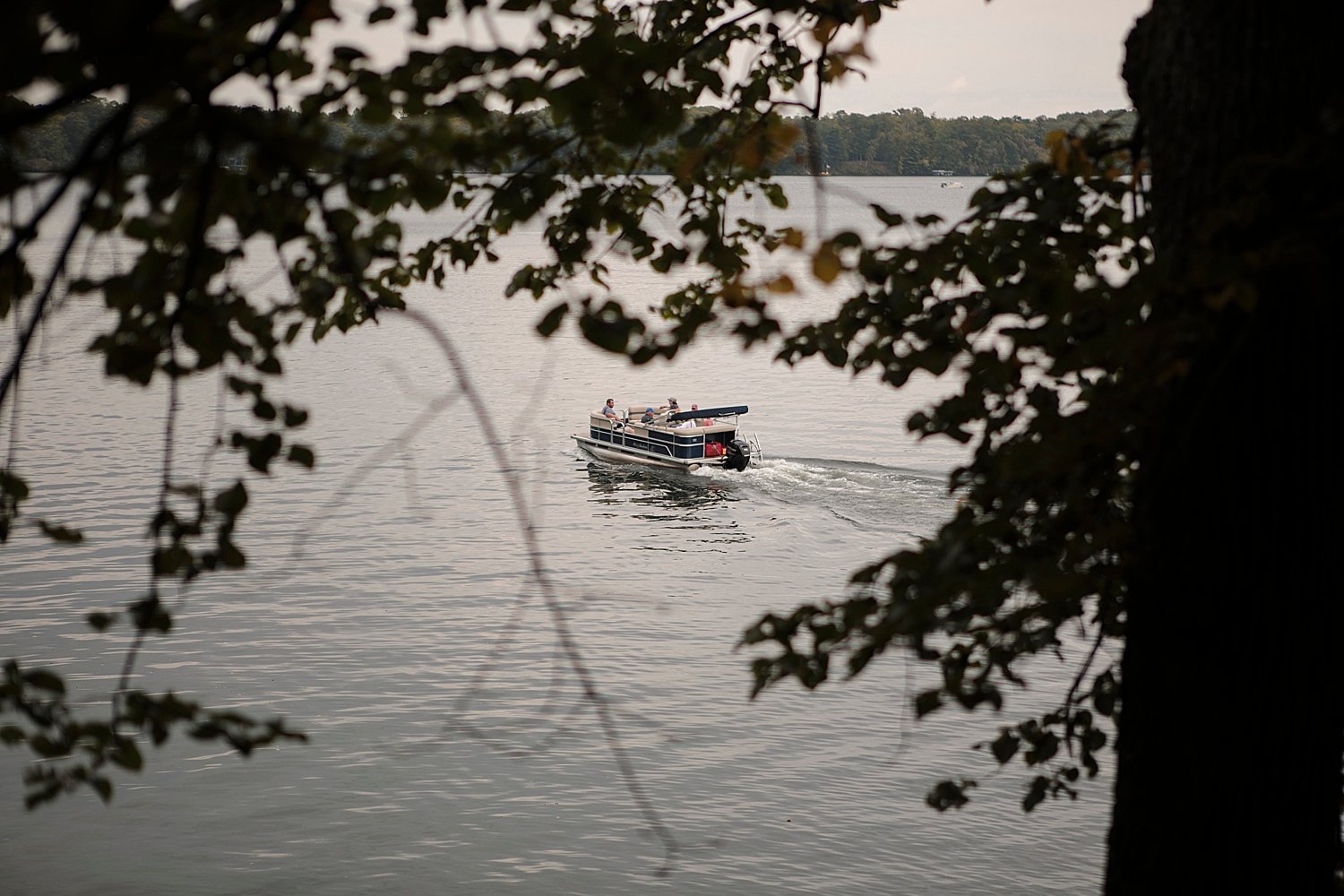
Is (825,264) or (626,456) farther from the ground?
(825,264)

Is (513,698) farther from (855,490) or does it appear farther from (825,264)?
(825,264)

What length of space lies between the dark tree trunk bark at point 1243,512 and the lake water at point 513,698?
3576 mm

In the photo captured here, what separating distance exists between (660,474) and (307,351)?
111 ft

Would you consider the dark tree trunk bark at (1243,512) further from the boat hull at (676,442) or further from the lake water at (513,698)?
the boat hull at (676,442)

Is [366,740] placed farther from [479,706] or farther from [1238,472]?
[1238,472]

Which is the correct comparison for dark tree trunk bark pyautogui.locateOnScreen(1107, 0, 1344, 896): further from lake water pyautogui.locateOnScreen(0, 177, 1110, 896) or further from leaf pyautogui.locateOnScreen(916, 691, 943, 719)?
lake water pyautogui.locateOnScreen(0, 177, 1110, 896)

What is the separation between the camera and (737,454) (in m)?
39.8

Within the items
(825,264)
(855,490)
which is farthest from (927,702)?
(855,490)

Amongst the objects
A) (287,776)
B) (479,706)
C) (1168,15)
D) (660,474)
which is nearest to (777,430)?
(660,474)

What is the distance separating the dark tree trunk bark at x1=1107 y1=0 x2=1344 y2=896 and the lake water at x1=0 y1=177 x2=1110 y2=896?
358 cm

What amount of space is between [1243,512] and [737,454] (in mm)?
35563

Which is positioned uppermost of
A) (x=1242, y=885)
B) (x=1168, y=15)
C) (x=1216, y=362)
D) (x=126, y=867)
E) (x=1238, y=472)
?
(x=1168, y=15)

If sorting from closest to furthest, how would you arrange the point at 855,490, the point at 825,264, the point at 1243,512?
the point at 825,264 < the point at 1243,512 < the point at 855,490

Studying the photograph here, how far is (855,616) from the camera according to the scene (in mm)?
4324
